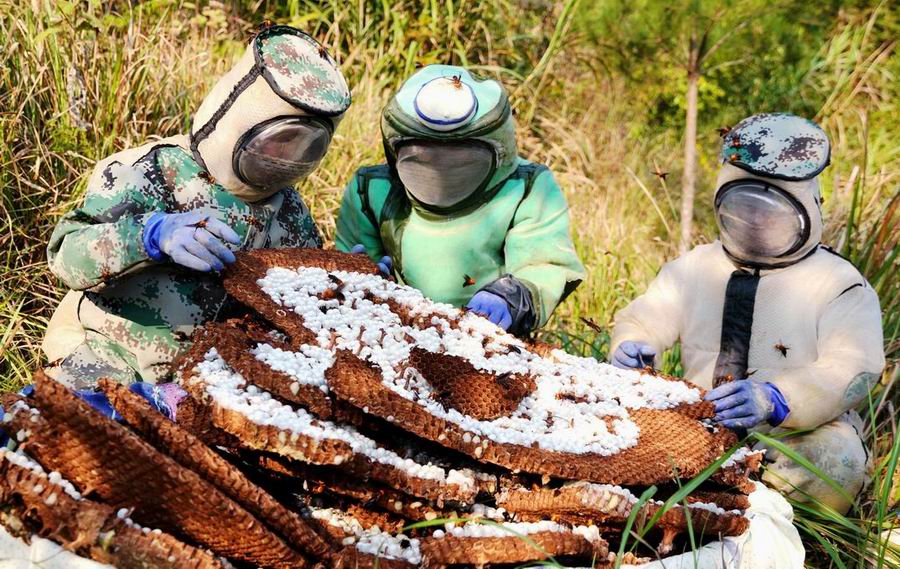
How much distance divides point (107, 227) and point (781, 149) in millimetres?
2117

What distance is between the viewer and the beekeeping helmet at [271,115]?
2699 millimetres

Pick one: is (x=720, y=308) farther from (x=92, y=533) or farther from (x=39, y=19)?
(x=39, y=19)

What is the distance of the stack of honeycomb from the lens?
1.85 m

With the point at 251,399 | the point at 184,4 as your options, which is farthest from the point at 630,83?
the point at 251,399

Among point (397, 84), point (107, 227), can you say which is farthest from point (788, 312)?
point (397, 84)

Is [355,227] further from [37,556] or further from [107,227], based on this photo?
[37,556]

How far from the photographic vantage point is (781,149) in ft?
9.95

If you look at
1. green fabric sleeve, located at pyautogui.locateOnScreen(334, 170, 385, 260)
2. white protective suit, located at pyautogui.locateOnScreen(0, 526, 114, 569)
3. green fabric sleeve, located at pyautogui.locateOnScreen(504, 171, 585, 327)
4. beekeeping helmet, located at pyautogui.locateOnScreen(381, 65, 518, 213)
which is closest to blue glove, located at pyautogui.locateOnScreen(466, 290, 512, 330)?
green fabric sleeve, located at pyautogui.locateOnScreen(504, 171, 585, 327)

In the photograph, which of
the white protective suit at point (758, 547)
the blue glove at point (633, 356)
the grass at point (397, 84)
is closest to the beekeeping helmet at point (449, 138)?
the blue glove at point (633, 356)

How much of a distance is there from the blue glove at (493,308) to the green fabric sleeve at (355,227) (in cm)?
57

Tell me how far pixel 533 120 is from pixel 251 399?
18.3ft

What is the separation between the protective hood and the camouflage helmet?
4 centimetres

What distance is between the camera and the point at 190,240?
243cm

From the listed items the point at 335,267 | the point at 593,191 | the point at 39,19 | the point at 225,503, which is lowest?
the point at 593,191
